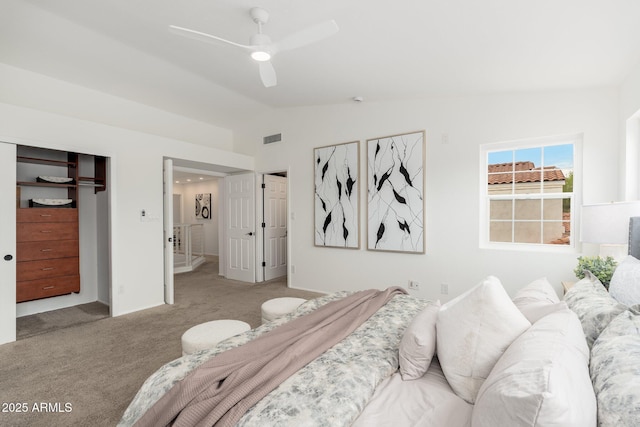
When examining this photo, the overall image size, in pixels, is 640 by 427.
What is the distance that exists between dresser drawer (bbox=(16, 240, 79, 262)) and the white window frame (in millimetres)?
5217

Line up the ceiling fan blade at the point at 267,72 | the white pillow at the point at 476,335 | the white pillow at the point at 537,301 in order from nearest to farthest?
the white pillow at the point at 476,335 < the white pillow at the point at 537,301 < the ceiling fan blade at the point at 267,72

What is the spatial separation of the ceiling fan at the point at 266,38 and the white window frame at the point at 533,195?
256cm

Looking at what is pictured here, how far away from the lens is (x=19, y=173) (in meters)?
3.80

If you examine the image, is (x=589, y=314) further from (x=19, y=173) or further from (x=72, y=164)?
(x=19, y=173)

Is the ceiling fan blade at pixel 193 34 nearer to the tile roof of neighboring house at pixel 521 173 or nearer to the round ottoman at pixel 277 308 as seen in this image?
the round ottoman at pixel 277 308

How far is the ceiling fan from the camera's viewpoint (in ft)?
6.96

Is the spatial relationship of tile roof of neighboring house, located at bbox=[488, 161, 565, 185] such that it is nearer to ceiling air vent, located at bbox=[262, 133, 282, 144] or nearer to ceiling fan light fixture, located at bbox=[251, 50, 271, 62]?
ceiling fan light fixture, located at bbox=[251, 50, 271, 62]

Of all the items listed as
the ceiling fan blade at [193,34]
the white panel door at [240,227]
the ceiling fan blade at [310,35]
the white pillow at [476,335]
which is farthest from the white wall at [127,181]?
the white pillow at [476,335]

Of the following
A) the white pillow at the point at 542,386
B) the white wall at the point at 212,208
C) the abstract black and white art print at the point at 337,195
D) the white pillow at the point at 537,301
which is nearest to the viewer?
the white pillow at the point at 542,386

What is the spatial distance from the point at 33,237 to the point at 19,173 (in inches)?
32.2

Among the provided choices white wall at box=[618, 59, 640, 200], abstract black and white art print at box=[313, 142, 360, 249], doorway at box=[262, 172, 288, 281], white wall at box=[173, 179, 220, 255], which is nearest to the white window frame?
white wall at box=[618, 59, 640, 200]

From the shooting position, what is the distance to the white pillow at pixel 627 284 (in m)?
1.68

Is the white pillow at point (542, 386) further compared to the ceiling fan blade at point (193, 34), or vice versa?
the ceiling fan blade at point (193, 34)

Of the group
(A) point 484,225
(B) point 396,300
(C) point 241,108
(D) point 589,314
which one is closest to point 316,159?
(C) point 241,108
